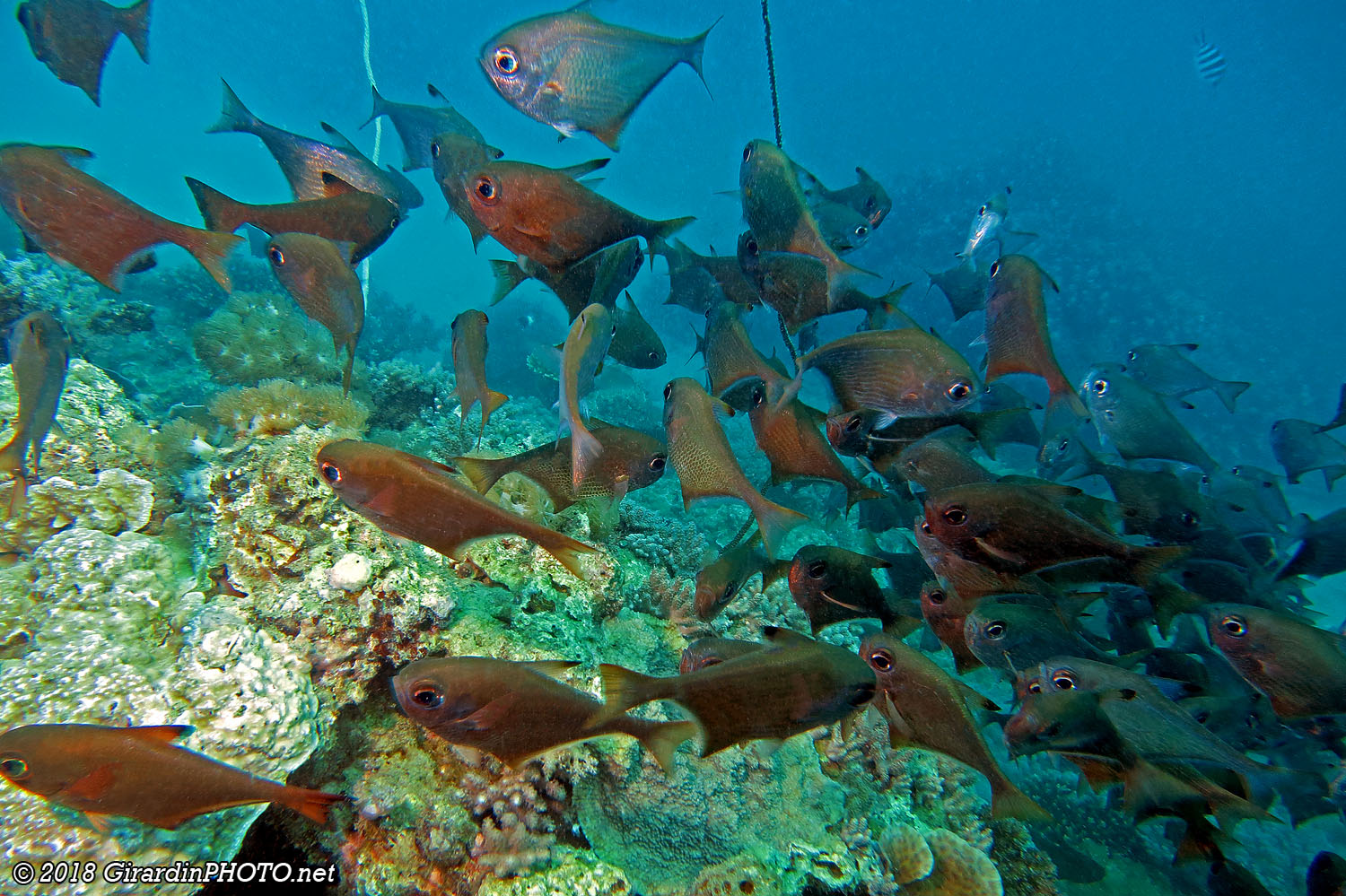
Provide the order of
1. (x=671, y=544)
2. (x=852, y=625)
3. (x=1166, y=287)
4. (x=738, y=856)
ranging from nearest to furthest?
(x=738, y=856) → (x=671, y=544) → (x=852, y=625) → (x=1166, y=287)

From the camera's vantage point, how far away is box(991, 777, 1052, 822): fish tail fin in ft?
6.73

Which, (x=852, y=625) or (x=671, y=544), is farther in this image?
(x=852, y=625)

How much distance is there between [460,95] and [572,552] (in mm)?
90100

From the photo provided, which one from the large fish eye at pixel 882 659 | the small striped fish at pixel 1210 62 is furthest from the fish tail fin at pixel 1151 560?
the small striped fish at pixel 1210 62

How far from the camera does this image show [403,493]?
1.87 m

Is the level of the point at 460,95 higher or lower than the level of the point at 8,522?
higher

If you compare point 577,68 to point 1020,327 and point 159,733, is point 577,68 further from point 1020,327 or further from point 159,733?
point 159,733

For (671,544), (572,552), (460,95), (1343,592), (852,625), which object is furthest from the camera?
(460,95)

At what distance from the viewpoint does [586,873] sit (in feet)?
8.23

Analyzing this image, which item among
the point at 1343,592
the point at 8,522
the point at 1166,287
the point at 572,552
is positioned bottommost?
the point at 1343,592

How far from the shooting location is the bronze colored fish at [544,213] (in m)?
2.07

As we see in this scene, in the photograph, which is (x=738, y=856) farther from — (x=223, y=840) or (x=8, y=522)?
(x=8, y=522)

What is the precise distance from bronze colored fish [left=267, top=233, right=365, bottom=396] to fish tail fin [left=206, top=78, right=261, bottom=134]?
1.62 meters

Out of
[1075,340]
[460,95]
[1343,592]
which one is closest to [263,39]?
[460,95]
